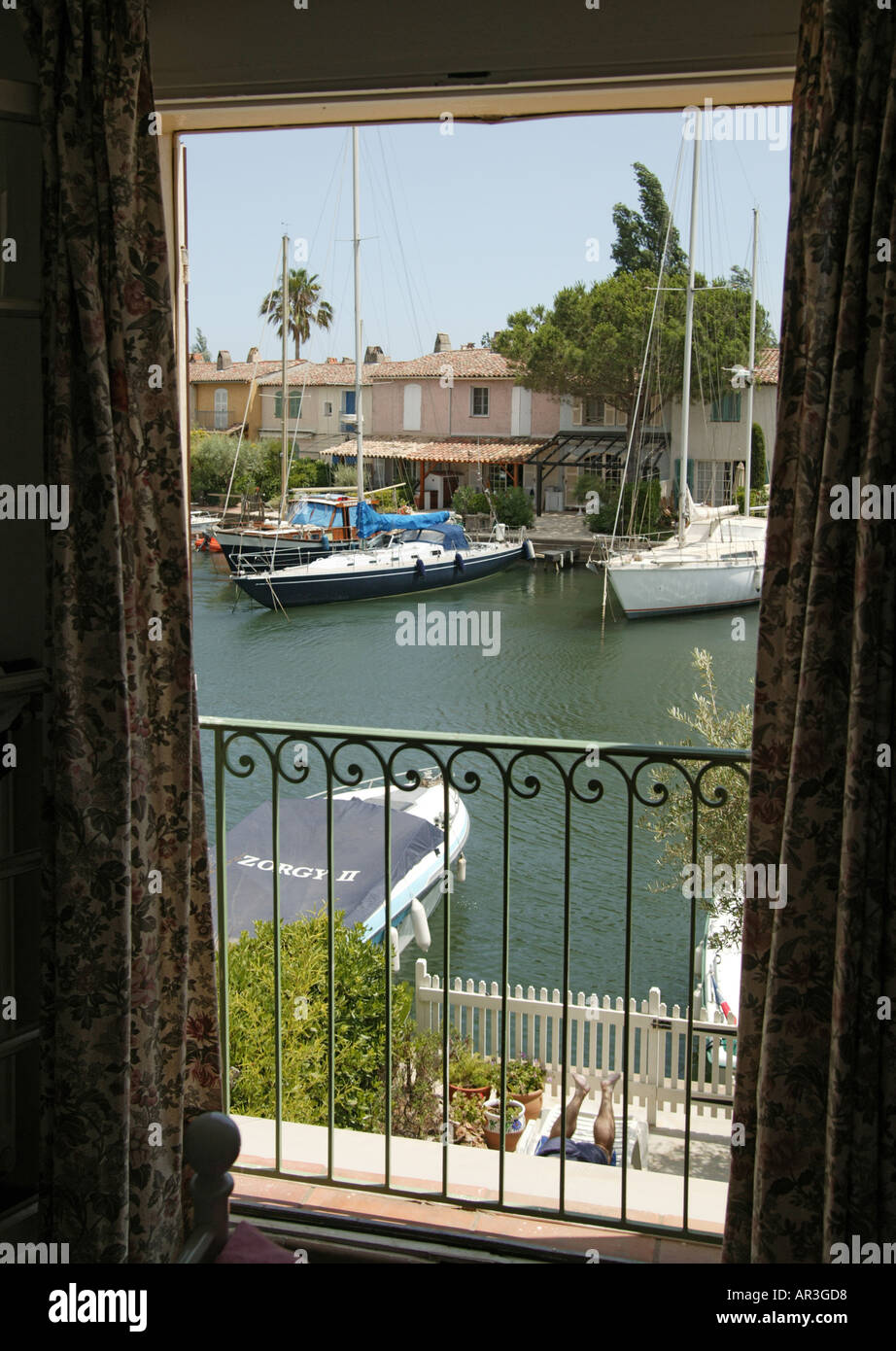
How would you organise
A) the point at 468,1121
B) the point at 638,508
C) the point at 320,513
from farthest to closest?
the point at 320,513 → the point at 638,508 → the point at 468,1121

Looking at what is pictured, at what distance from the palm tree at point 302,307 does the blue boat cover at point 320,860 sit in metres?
16.4

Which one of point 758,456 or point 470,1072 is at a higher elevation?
point 758,456

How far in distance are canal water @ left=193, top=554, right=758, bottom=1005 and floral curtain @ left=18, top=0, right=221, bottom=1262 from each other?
30.8 feet

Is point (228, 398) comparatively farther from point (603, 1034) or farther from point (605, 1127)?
point (605, 1127)

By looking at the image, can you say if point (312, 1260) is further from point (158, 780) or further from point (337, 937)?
point (337, 937)

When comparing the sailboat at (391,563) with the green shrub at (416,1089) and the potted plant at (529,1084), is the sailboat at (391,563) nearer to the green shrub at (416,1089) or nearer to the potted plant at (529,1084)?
the potted plant at (529,1084)

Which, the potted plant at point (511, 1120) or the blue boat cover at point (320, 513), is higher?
the blue boat cover at point (320, 513)

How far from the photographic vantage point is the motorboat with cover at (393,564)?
829 inches

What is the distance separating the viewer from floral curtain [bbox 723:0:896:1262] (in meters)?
1.49

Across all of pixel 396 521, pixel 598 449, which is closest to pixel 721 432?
pixel 598 449

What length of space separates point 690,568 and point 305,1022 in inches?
564

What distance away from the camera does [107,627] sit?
1.79 metres

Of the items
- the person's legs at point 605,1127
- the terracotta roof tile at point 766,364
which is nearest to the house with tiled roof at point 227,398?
the terracotta roof tile at point 766,364

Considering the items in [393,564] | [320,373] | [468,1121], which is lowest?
[468,1121]
